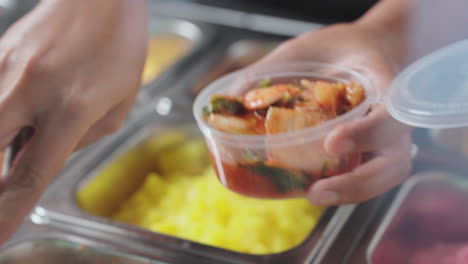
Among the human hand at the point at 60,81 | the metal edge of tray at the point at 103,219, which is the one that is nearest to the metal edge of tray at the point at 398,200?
the metal edge of tray at the point at 103,219

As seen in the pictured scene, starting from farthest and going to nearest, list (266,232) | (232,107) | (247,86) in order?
(266,232) < (247,86) < (232,107)

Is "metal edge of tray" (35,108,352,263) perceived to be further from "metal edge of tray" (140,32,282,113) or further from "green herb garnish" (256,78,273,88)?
"green herb garnish" (256,78,273,88)

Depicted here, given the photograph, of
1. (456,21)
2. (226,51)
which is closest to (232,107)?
(456,21)

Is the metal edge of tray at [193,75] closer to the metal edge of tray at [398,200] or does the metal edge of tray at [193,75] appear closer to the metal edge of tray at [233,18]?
the metal edge of tray at [233,18]

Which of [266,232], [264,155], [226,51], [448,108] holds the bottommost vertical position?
[266,232]

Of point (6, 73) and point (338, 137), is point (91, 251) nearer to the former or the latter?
point (6, 73)

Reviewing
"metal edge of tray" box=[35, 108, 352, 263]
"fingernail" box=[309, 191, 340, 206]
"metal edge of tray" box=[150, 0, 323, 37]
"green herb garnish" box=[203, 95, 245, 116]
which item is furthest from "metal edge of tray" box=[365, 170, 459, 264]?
"metal edge of tray" box=[150, 0, 323, 37]
